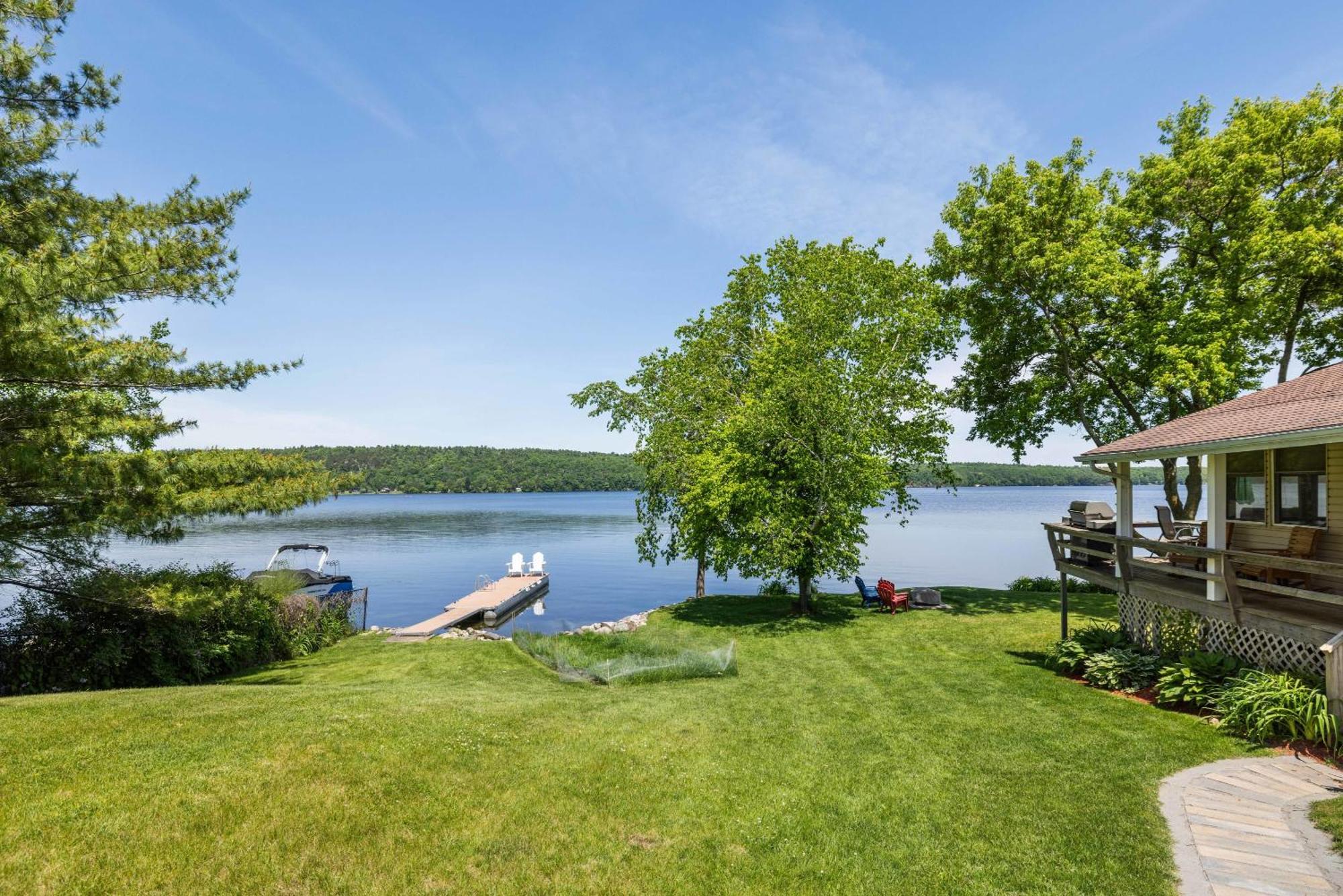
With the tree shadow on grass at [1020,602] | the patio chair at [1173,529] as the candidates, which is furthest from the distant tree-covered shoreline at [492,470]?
the patio chair at [1173,529]

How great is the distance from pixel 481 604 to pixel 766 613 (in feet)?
41.7

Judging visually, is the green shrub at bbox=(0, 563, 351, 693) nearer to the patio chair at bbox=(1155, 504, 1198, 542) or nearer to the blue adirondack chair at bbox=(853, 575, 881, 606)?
the blue adirondack chair at bbox=(853, 575, 881, 606)

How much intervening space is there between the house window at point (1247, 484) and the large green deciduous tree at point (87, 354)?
17.6 m

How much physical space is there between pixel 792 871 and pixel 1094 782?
370 cm

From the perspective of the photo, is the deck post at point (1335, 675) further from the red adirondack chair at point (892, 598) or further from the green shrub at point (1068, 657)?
the red adirondack chair at point (892, 598)

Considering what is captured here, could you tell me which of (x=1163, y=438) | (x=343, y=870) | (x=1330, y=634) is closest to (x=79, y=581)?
(x=343, y=870)

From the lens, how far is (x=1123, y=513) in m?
12.2

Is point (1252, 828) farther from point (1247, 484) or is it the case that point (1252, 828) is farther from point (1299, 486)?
point (1247, 484)

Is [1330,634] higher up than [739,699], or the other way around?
[1330,634]

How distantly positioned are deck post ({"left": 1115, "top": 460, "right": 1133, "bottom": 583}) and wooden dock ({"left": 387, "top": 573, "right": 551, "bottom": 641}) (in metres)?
18.1

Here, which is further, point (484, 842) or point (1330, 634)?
point (1330, 634)

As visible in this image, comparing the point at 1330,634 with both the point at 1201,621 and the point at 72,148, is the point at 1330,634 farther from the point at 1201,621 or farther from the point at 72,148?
the point at 72,148

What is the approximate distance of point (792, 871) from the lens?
17.5ft

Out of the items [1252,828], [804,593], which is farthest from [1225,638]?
[804,593]
